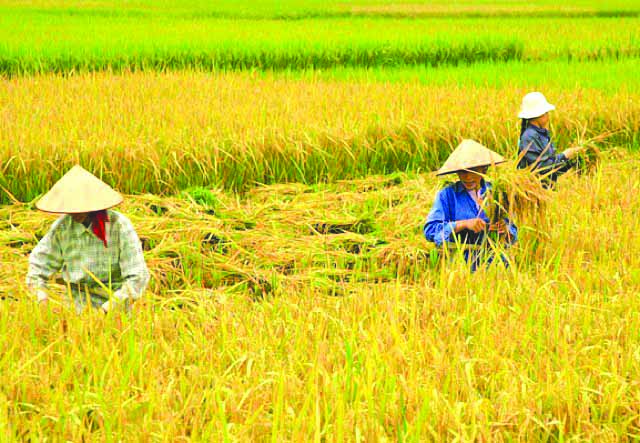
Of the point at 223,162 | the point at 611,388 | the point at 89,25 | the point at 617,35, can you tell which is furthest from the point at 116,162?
the point at 617,35

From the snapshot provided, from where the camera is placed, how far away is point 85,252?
130 inches

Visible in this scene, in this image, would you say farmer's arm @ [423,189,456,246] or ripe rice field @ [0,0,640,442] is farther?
farmer's arm @ [423,189,456,246]

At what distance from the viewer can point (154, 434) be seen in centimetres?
186

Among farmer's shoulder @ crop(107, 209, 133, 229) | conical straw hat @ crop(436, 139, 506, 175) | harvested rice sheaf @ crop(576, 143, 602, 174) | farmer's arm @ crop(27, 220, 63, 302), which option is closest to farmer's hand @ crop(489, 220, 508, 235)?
conical straw hat @ crop(436, 139, 506, 175)

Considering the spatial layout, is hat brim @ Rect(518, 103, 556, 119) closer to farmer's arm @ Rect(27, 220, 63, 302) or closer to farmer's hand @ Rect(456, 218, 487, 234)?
farmer's hand @ Rect(456, 218, 487, 234)

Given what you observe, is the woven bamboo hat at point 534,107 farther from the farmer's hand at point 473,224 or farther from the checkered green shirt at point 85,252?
the checkered green shirt at point 85,252

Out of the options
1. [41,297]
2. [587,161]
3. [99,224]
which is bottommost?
[587,161]

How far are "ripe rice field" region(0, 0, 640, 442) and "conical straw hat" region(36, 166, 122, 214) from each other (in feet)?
1.38

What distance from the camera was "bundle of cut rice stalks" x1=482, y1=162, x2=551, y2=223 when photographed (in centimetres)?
371

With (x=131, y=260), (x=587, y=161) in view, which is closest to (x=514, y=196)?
(x=131, y=260)

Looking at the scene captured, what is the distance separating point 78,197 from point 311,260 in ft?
5.66

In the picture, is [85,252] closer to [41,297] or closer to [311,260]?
[41,297]

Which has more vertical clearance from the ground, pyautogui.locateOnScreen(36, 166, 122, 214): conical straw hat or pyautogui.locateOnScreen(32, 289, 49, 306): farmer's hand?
pyautogui.locateOnScreen(36, 166, 122, 214): conical straw hat

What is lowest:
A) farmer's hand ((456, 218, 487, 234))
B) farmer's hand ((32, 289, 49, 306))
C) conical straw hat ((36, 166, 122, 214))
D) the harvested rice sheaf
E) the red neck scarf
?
the harvested rice sheaf
